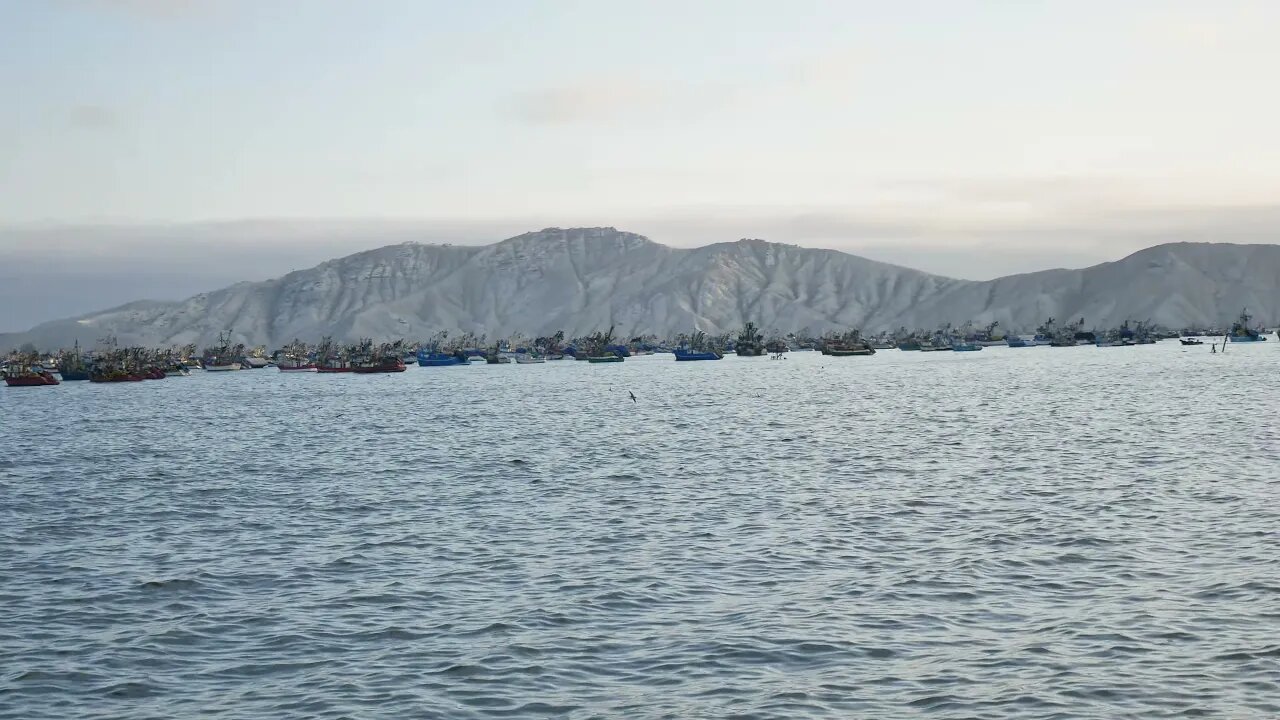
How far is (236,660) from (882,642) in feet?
39.4

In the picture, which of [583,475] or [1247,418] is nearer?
[583,475]

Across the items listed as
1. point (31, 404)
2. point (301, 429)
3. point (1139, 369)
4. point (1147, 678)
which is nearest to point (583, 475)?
point (1147, 678)

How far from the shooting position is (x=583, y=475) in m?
55.4

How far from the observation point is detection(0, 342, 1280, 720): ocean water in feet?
65.6

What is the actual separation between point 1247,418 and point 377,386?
14403 centimetres

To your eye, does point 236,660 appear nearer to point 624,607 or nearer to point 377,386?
point 624,607

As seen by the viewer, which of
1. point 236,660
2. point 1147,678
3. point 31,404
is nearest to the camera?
point 1147,678

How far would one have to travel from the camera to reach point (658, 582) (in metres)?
28.8

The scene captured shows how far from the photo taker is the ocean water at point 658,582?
65.6 feet

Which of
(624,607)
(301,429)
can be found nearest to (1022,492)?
(624,607)

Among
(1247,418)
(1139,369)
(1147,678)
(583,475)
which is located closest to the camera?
(1147,678)

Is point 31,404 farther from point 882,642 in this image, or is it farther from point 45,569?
point 882,642

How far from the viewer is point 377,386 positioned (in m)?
198

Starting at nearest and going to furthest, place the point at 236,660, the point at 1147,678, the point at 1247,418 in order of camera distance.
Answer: the point at 1147,678 → the point at 236,660 → the point at 1247,418
